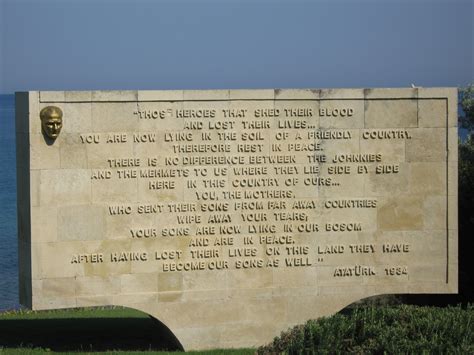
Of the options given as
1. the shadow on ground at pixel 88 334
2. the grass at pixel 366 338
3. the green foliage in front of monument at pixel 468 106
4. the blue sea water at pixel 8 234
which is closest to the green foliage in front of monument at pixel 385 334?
the grass at pixel 366 338

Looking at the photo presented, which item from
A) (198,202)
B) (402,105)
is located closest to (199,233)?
(198,202)

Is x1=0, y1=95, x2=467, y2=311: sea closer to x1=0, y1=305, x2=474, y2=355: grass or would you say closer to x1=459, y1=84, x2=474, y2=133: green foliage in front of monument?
x1=459, y1=84, x2=474, y2=133: green foliage in front of monument

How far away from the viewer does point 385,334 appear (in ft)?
50.0

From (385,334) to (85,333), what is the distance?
9.25 meters

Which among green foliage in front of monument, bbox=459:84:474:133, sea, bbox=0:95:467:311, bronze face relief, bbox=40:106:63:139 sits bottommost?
sea, bbox=0:95:467:311

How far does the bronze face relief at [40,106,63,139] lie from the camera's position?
18.9m

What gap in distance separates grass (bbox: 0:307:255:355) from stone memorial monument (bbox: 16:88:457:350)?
4.22 ft

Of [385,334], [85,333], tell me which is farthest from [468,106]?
[385,334]

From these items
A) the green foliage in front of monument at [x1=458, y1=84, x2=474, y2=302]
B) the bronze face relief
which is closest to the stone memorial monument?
the bronze face relief

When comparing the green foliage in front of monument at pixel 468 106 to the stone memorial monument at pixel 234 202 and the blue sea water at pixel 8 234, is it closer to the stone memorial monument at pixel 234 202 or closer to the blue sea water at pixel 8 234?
the stone memorial monument at pixel 234 202

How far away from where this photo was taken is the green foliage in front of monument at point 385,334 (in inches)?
587

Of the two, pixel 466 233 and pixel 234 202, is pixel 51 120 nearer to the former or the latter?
pixel 234 202

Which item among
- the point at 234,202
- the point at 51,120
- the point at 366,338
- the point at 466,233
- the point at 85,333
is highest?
the point at 51,120

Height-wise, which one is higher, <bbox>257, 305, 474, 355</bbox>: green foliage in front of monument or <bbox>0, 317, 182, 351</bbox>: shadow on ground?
<bbox>257, 305, 474, 355</bbox>: green foliage in front of monument
